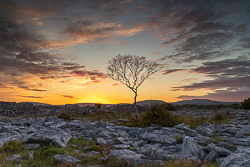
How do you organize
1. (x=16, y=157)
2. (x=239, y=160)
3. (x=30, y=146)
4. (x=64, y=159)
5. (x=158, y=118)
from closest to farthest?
(x=239, y=160)
(x=64, y=159)
(x=16, y=157)
(x=30, y=146)
(x=158, y=118)

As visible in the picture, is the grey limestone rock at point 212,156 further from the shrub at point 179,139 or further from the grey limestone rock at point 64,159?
the grey limestone rock at point 64,159

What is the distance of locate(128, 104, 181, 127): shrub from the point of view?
13.6 metres

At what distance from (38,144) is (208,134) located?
9289 mm

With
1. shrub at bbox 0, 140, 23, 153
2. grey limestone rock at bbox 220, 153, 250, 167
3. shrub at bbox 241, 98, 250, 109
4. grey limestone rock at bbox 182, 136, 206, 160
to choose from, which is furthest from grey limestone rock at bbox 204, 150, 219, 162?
shrub at bbox 241, 98, 250, 109

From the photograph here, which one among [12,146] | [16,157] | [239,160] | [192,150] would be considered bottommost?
[16,157]

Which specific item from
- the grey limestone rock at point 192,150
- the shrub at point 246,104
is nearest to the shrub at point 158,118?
the grey limestone rock at point 192,150

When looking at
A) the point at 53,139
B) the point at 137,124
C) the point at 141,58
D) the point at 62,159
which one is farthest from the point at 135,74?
the point at 62,159

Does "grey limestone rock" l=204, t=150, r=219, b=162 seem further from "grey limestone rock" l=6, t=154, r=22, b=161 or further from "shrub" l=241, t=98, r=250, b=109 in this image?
"shrub" l=241, t=98, r=250, b=109

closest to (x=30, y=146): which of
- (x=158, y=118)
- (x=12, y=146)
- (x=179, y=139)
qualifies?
(x=12, y=146)

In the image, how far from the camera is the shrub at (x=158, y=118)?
13.6 meters

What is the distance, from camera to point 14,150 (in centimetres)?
732

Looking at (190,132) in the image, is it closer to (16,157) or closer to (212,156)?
(212,156)

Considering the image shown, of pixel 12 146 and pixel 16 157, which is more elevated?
pixel 12 146

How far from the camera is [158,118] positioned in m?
14.0
